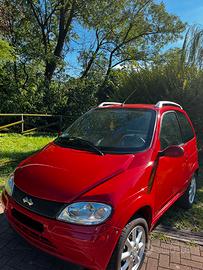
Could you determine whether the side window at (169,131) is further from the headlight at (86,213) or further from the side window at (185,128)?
the headlight at (86,213)

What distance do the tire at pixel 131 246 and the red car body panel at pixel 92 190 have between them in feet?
0.30

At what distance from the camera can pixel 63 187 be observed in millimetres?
2699

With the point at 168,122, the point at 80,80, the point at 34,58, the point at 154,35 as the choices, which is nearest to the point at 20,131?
the point at 34,58

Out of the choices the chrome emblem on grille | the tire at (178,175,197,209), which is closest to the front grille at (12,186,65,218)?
the chrome emblem on grille

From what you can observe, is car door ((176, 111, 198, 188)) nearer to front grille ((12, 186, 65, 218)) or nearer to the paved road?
the paved road

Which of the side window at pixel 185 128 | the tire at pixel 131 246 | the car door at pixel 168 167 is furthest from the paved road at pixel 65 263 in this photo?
the side window at pixel 185 128

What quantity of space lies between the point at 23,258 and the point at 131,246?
1255 mm

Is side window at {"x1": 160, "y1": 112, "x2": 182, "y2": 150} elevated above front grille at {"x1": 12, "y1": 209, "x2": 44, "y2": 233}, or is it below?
above

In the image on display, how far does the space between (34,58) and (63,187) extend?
1364cm

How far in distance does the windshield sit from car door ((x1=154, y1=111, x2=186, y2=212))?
0.80ft

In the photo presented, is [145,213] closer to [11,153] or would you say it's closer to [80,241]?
[80,241]

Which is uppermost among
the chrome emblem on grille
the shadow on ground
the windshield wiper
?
the windshield wiper

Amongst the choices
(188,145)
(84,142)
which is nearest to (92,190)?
(84,142)

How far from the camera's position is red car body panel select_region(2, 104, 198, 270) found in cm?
245
